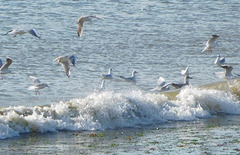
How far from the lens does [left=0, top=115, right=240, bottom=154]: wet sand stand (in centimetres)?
1152

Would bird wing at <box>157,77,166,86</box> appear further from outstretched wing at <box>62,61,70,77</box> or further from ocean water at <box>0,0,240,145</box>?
outstretched wing at <box>62,61,70,77</box>

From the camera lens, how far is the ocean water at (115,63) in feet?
47.6

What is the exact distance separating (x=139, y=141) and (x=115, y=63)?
884 cm

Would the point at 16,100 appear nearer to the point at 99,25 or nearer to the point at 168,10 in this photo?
the point at 99,25

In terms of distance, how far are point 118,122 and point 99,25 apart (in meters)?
14.5

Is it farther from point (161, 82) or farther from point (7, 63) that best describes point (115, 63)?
point (7, 63)

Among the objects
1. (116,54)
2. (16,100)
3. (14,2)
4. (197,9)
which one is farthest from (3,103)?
(197,9)

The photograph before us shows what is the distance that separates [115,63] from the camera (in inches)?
834

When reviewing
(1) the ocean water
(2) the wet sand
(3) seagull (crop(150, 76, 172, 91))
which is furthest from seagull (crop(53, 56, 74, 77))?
(3) seagull (crop(150, 76, 172, 91))

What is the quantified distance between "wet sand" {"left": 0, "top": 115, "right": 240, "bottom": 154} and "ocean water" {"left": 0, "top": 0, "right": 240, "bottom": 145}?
509 millimetres

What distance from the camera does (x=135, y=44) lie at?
25.0 m

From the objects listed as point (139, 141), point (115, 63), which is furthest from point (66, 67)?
point (115, 63)

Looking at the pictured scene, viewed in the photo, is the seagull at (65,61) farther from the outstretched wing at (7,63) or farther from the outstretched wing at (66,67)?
the outstretched wing at (7,63)

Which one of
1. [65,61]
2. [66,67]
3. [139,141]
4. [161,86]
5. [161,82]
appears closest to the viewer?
[139,141]
